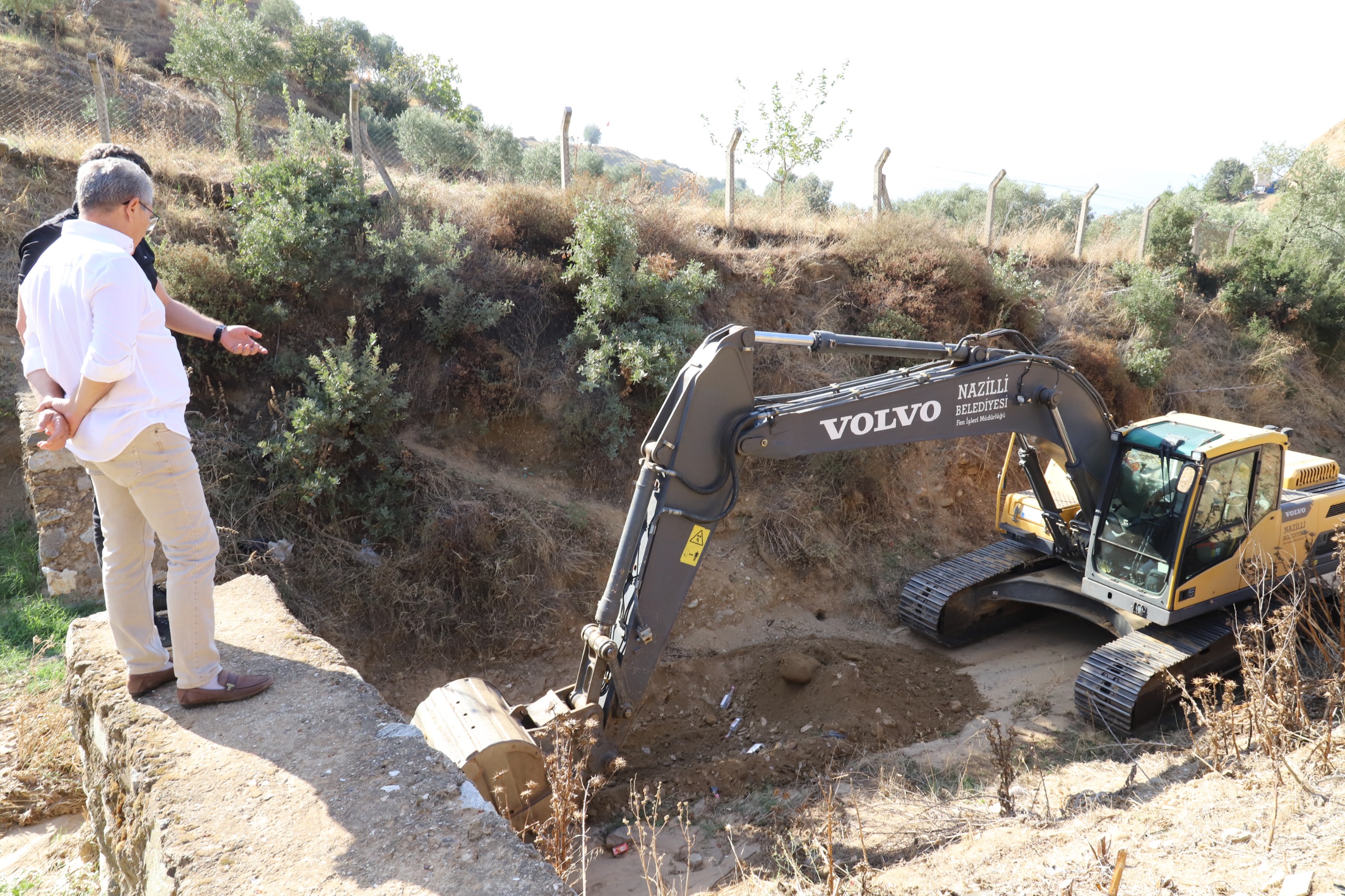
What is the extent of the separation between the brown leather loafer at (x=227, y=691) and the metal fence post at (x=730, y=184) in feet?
29.7

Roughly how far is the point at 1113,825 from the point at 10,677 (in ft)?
22.0

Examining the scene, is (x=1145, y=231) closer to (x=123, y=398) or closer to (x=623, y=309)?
(x=623, y=309)

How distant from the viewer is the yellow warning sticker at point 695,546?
4.77 metres

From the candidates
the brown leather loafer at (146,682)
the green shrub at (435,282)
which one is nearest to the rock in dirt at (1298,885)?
the brown leather loafer at (146,682)

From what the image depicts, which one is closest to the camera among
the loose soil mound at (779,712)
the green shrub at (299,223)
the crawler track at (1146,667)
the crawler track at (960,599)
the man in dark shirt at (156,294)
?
the man in dark shirt at (156,294)

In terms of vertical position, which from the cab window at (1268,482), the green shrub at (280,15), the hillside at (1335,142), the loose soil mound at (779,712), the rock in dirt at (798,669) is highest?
the green shrub at (280,15)

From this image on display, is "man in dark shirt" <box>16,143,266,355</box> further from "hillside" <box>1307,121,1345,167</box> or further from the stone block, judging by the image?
"hillside" <box>1307,121,1345,167</box>

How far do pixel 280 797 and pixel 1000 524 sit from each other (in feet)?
22.8

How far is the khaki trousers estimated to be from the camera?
3.14 metres

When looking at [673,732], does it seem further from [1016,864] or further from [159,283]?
[159,283]

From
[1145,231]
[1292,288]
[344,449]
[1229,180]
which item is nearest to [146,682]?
[344,449]

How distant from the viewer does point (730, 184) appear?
1116 centimetres

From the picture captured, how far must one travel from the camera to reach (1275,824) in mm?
3508

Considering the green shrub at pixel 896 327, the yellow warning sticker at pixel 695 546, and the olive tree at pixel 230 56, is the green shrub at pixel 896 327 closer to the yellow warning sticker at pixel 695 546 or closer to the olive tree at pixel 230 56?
the yellow warning sticker at pixel 695 546
